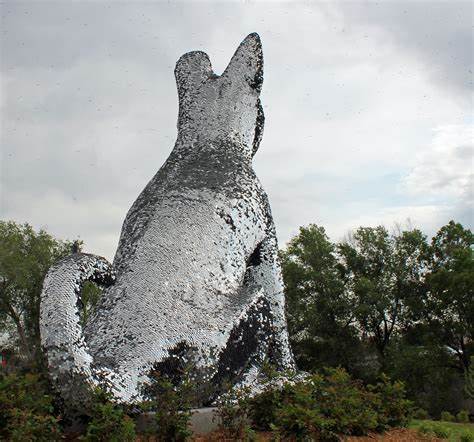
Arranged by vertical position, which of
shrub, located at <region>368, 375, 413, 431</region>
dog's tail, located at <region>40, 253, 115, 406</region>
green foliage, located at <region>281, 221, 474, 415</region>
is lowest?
shrub, located at <region>368, 375, 413, 431</region>

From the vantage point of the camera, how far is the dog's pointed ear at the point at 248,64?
302 inches

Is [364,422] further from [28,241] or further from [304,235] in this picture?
[28,241]

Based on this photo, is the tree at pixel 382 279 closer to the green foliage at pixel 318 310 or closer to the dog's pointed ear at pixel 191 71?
the green foliage at pixel 318 310

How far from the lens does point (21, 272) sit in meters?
27.0

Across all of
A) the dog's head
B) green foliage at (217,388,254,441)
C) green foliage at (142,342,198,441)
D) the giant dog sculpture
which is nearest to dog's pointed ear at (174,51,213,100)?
the dog's head

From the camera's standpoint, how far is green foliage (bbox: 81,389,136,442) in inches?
151

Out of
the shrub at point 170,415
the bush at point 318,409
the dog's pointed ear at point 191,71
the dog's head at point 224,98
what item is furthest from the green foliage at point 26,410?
the dog's pointed ear at point 191,71

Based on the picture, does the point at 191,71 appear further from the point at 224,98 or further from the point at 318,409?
the point at 318,409

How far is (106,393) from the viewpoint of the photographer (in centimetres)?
409

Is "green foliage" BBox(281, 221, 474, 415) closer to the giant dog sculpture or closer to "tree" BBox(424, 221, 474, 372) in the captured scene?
"tree" BBox(424, 221, 474, 372)

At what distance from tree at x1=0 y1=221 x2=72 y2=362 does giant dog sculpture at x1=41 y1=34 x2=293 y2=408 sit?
21.1 m

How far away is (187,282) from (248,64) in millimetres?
3770

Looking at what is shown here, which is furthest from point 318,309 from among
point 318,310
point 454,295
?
→ point 454,295

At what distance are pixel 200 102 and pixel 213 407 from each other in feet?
12.6
